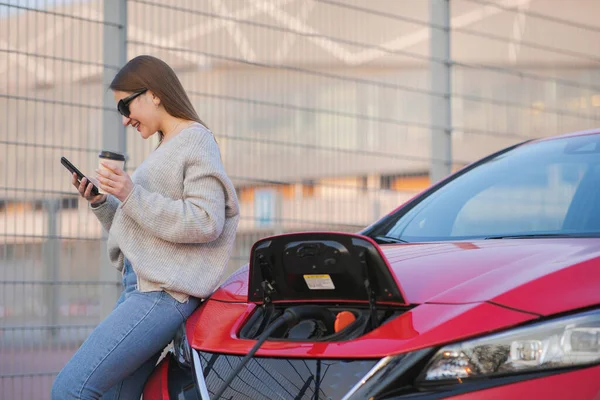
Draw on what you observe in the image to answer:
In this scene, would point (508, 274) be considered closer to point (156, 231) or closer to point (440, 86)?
point (156, 231)

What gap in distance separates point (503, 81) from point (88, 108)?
3532mm

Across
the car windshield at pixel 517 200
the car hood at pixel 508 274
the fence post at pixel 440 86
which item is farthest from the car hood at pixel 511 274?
the fence post at pixel 440 86

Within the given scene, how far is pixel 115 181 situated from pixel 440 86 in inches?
176

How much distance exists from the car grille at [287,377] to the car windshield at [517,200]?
3.20 ft

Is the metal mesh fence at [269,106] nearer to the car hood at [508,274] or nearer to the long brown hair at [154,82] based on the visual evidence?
the long brown hair at [154,82]

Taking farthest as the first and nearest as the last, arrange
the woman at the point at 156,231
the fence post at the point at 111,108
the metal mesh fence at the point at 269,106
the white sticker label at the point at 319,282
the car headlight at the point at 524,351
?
the fence post at the point at 111,108
the metal mesh fence at the point at 269,106
the woman at the point at 156,231
the white sticker label at the point at 319,282
the car headlight at the point at 524,351

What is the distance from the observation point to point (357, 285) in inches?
105

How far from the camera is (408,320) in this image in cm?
249

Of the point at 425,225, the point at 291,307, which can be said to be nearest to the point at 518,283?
the point at 291,307

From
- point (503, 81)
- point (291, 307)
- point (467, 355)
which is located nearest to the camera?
point (467, 355)

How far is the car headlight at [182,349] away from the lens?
115 inches

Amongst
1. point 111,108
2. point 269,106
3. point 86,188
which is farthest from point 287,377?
point 269,106

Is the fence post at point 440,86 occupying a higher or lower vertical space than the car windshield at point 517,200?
higher

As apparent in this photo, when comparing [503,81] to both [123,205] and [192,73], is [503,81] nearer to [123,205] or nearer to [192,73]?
[192,73]
